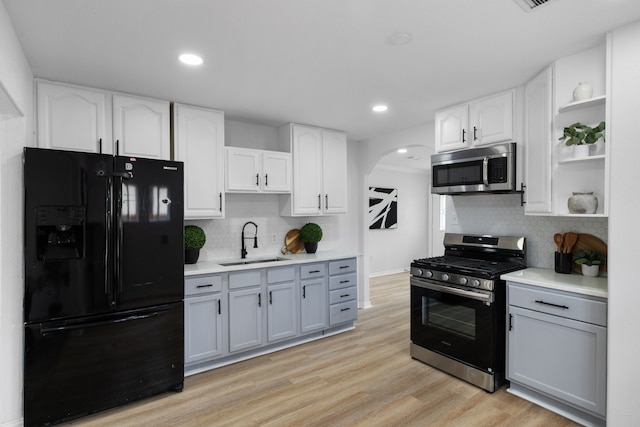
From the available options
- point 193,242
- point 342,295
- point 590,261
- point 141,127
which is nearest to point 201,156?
point 141,127

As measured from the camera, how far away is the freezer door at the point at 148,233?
2555mm

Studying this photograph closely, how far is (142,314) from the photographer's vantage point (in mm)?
2627

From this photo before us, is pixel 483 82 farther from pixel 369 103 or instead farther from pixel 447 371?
pixel 447 371

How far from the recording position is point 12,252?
224cm

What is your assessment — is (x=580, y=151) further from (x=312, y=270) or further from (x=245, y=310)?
(x=245, y=310)

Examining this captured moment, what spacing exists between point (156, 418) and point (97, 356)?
0.60m

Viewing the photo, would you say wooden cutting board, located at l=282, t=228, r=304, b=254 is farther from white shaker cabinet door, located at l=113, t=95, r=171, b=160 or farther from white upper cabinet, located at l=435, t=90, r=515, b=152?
white upper cabinet, located at l=435, t=90, r=515, b=152

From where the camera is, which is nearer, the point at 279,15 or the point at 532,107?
the point at 279,15

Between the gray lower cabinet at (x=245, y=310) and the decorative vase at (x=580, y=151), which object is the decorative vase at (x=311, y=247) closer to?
the gray lower cabinet at (x=245, y=310)

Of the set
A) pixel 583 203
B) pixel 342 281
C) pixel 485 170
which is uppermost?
pixel 485 170

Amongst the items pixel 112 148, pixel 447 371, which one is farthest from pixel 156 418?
pixel 447 371

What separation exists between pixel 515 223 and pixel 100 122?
3.75 metres

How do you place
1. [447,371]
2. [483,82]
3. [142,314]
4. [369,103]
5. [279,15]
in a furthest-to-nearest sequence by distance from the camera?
[369,103] < [447,371] < [483,82] < [142,314] < [279,15]

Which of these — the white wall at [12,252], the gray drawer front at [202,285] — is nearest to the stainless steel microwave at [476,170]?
the gray drawer front at [202,285]
